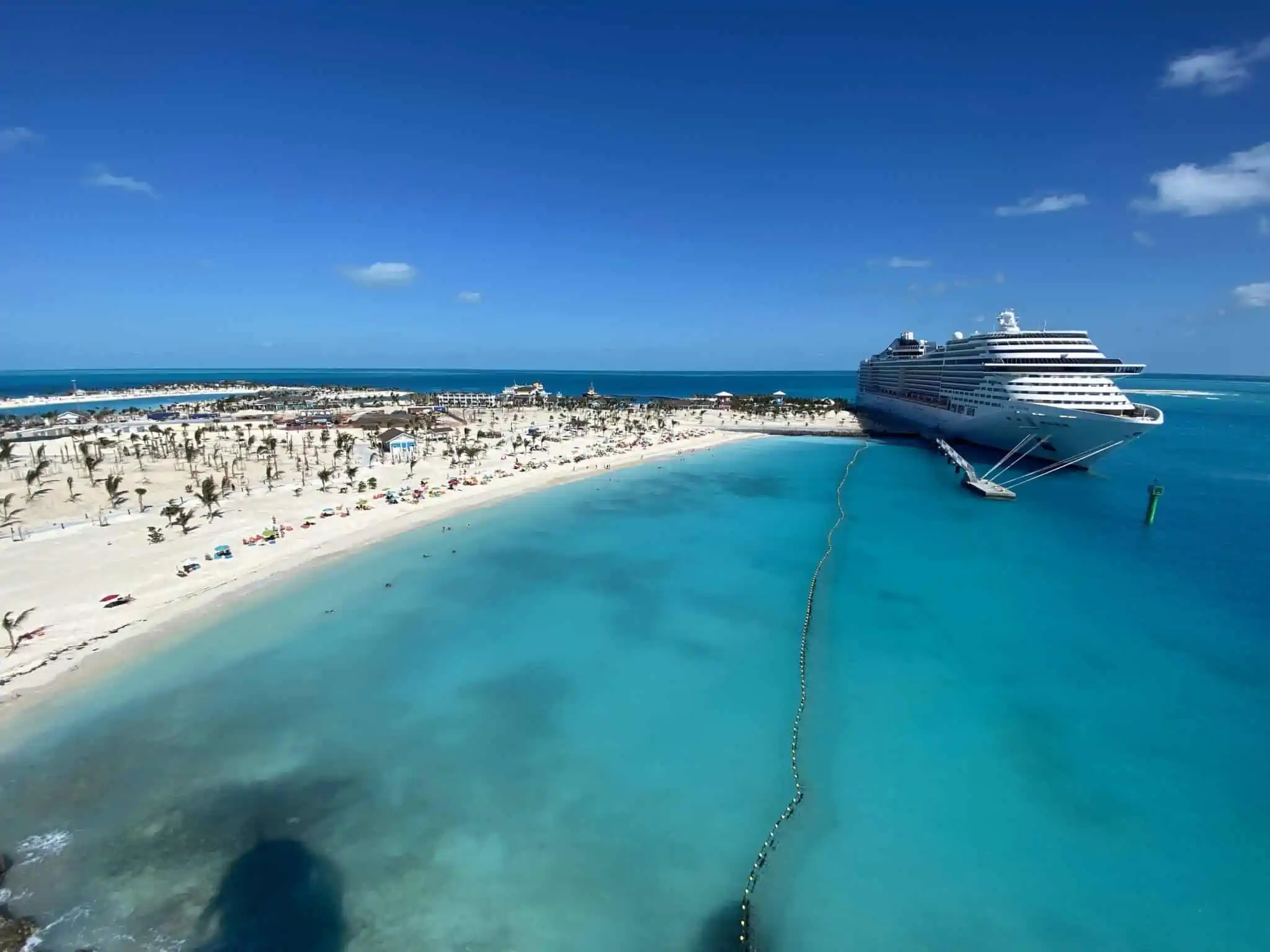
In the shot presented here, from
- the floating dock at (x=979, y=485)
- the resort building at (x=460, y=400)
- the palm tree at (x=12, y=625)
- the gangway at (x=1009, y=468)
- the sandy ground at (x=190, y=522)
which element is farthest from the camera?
the resort building at (x=460, y=400)

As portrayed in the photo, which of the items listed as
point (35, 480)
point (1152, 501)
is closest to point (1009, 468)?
point (1152, 501)

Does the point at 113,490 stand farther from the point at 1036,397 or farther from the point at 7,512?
the point at 1036,397

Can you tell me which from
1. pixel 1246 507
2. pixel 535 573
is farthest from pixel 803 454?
pixel 535 573

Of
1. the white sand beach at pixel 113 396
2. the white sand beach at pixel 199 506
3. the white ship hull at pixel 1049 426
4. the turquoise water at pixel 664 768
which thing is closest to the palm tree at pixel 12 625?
the white sand beach at pixel 199 506

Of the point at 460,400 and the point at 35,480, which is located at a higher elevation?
the point at 460,400

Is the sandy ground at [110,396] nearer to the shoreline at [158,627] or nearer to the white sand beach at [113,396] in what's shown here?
the white sand beach at [113,396]

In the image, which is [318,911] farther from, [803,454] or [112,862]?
[803,454]
